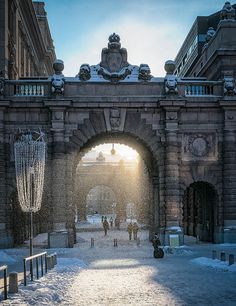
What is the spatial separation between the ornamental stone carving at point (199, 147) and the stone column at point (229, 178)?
0.82 m

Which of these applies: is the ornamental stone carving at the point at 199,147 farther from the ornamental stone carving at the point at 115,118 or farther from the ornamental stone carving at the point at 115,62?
the ornamental stone carving at the point at 115,62

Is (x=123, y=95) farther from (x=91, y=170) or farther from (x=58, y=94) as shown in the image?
(x=91, y=170)

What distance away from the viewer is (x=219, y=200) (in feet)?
107

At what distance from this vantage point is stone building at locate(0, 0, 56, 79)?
3331 centimetres

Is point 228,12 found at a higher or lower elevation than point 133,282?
→ higher

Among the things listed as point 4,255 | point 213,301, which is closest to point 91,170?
point 4,255

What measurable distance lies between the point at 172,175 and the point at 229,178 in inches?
141

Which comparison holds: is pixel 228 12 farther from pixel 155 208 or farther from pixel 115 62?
pixel 155 208

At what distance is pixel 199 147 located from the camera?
107ft

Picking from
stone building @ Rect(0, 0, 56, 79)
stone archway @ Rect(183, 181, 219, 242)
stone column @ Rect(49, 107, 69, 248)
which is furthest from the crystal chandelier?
stone archway @ Rect(183, 181, 219, 242)

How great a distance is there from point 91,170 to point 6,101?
39.5 metres

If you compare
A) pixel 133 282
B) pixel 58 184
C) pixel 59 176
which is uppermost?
pixel 59 176

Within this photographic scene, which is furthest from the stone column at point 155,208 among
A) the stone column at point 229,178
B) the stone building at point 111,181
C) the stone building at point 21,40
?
the stone building at point 111,181

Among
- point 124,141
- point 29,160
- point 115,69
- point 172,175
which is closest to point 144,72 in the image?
point 115,69
